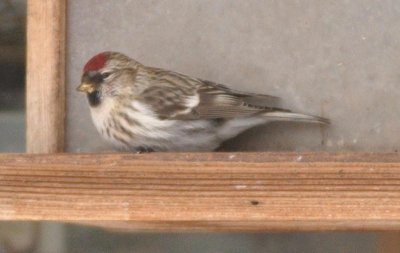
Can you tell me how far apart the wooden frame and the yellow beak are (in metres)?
0.34

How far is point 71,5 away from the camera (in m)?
2.07

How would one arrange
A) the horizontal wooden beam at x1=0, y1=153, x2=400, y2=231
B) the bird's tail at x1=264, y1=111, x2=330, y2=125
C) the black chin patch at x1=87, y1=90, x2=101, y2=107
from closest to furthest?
the horizontal wooden beam at x1=0, y1=153, x2=400, y2=231, the bird's tail at x1=264, y1=111, x2=330, y2=125, the black chin patch at x1=87, y1=90, x2=101, y2=107

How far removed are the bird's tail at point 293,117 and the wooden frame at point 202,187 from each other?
0.29 metres

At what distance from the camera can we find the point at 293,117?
76.2 inches

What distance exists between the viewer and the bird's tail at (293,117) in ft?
6.34

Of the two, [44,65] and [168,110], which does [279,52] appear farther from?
[44,65]

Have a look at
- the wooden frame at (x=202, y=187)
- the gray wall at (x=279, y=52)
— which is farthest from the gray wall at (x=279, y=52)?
the wooden frame at (x=202, y=187)

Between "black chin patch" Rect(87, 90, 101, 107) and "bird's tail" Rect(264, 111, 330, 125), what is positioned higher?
"black chin patch" Rect(87, 90, 101, 107)

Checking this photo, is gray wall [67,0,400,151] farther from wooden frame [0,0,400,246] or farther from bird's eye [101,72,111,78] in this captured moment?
wooden frame [0,0,400,246]

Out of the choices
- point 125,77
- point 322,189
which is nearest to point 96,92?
point 125,77

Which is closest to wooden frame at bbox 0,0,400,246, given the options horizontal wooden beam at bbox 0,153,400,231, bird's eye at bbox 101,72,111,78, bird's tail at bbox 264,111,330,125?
horizontal wooden beam at bbox 0,153,400,231

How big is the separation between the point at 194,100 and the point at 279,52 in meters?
0.18

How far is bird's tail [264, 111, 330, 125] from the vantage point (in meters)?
1.93

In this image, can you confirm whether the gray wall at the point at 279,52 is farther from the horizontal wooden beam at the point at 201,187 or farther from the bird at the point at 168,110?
the horizontal wooden beam at the point at 201,187
